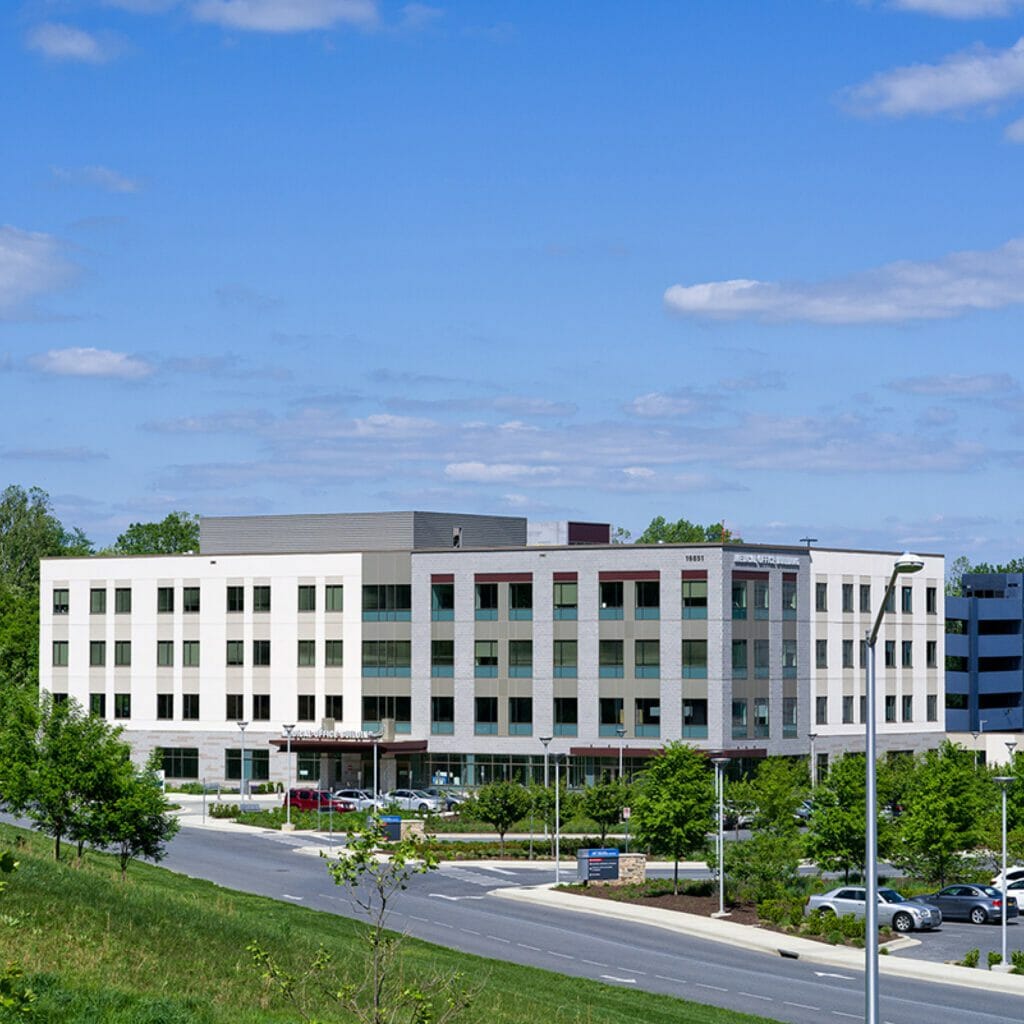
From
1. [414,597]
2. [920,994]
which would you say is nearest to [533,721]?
[414,597]

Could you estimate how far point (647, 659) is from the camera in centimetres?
9756

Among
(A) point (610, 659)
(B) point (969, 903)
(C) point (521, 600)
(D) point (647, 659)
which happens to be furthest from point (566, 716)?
(B) point (969, 903)

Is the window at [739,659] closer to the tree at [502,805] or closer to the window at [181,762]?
the tree at [502,805]

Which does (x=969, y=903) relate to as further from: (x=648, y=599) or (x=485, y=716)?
(x=485, y=716)

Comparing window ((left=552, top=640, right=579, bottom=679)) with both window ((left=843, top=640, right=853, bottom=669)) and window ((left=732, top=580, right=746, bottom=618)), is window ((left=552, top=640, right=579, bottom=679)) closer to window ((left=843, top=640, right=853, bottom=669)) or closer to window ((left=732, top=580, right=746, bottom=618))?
window ((left=732, top=580, right=746, bottom=618))

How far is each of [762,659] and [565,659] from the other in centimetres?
1147

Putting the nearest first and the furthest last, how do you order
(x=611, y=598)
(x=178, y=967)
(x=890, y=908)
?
(x=178, y=967) → (x=890, y=908) → (x=611, y=598)

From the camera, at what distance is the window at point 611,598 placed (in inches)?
3873

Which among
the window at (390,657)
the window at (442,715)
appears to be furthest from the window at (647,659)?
the window at (390,657)

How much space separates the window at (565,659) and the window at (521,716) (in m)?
2.51

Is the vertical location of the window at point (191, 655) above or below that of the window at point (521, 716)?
above

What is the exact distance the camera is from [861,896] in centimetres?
5631

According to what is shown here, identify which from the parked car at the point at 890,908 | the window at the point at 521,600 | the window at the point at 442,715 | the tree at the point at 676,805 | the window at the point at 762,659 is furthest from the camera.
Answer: the window at the point at 442,715

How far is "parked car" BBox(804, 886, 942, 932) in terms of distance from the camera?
55406mm
